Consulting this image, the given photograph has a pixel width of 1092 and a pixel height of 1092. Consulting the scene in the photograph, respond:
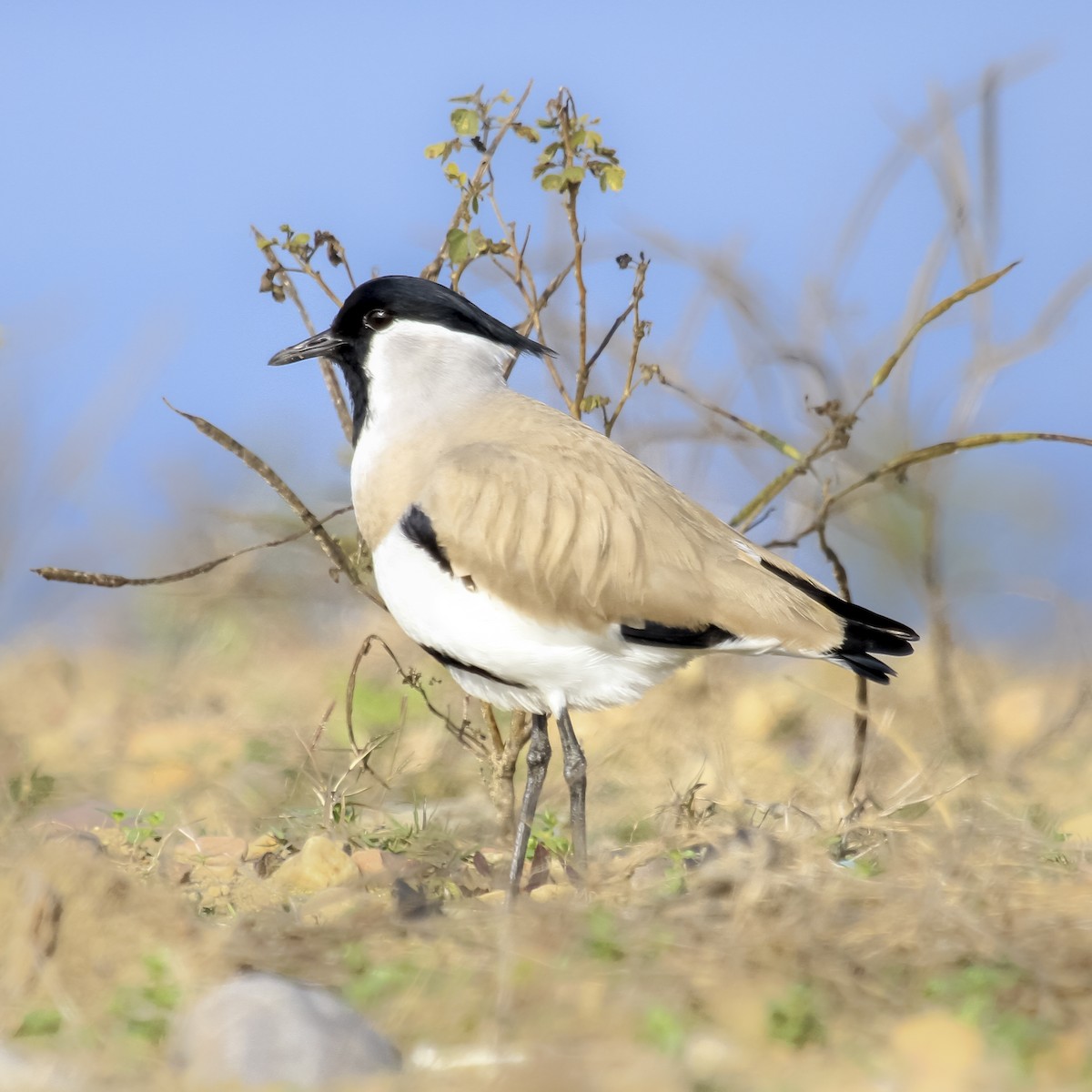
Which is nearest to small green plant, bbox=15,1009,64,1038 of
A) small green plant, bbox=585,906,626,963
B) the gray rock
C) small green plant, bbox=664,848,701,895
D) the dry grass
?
the dry grass

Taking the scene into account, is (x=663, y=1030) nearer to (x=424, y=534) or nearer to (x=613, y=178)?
(x=424, y=534)

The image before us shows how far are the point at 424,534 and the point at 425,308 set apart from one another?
0.85 m

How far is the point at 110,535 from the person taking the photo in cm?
871

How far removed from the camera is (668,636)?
420cm

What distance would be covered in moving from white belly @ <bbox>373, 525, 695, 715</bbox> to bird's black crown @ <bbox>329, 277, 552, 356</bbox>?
30.3 inches

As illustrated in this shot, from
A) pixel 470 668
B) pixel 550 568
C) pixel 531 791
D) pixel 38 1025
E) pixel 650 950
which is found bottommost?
pixel 38 1025

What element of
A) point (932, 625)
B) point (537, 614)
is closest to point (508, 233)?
point (537, 614)

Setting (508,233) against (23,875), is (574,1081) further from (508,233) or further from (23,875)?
(508,233)

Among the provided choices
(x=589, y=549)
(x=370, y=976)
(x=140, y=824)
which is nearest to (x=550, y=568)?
(x=589, y=549)

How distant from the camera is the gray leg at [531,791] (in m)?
4.39

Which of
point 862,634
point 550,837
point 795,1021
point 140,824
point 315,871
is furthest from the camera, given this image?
point 140,824

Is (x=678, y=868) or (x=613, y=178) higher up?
(x=613, y=178)

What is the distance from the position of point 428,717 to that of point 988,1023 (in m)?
4.70

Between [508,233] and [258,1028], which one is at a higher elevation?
[508,233]
